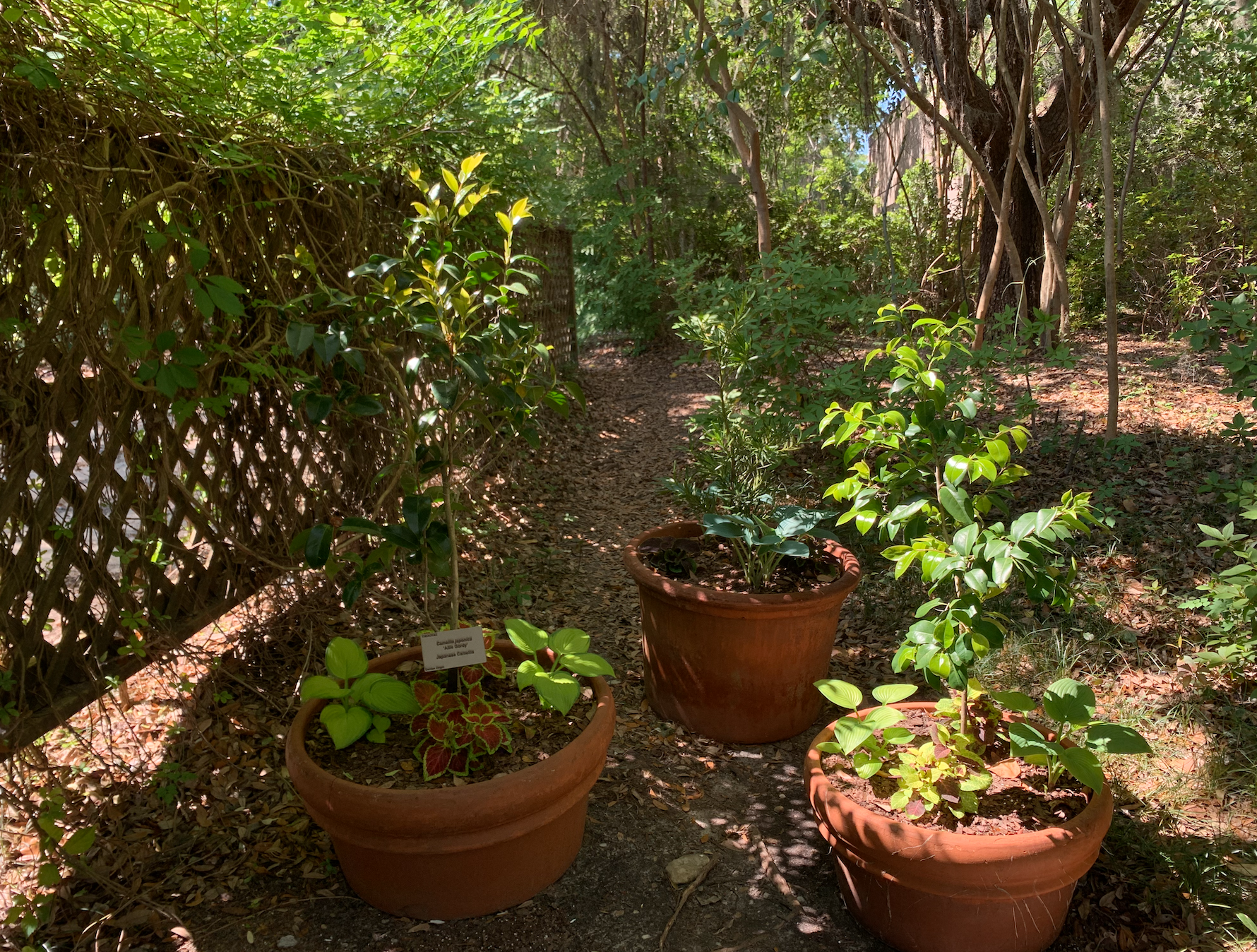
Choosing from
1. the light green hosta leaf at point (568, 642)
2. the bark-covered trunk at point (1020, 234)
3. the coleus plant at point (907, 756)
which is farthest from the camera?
the bark-covered trunk at point (1020, 234)

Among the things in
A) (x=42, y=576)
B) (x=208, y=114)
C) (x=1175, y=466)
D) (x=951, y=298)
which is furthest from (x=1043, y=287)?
(x=42, y=576)

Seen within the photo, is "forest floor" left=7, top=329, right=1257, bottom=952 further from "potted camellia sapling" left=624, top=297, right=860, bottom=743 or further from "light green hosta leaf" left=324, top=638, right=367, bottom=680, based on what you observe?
"light green hosta leaf" left=324, top=638, right=367, bottom=680

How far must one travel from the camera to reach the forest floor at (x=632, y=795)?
67.7 inches

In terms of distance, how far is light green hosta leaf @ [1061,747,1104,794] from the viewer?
1589 mm

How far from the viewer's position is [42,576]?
1.80 m

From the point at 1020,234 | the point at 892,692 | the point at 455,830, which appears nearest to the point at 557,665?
the point at 455,830

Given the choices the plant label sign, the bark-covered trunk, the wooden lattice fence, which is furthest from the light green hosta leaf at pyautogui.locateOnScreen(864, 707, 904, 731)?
the bark-covered trunk

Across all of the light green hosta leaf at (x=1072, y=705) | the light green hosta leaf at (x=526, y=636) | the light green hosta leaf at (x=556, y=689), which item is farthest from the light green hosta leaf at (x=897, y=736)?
the light green hosta leaf at (x=526, y=636)

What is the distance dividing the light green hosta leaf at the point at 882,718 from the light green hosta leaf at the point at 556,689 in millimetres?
650

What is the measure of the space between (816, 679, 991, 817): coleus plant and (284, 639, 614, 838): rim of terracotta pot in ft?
1.94

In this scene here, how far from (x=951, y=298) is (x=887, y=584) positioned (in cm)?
473

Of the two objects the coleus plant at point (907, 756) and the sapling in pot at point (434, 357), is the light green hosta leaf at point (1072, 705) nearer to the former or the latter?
the coleus plant at point (907, 756)

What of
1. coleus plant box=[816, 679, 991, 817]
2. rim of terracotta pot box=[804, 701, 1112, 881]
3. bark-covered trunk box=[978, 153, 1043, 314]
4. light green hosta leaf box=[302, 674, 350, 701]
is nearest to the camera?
rim of terracotta pot box=[804, 701, 1112, 881]

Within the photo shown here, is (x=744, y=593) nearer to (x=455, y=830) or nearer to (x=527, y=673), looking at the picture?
(x=527, y=673)
